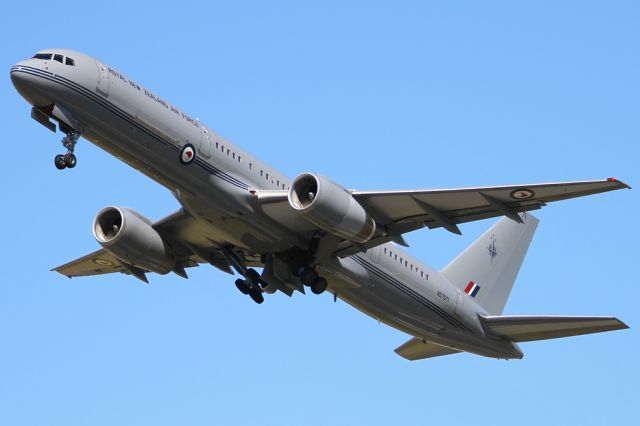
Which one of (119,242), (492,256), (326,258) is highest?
(492,256)

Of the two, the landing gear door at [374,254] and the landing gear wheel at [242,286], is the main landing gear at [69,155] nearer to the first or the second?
the landing gear wheel at [242,286]

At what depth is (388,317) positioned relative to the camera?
126 feet

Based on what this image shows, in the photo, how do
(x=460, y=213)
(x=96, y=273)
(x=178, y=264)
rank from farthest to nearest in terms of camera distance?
1. (x=96, y=273)
2. (x=178, y=264)
3. (x=460, y=213)

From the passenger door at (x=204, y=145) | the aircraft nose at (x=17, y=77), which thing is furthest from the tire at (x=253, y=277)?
the aircraft nose at (x=17, y=77)

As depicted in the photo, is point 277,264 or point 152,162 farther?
point 277,264

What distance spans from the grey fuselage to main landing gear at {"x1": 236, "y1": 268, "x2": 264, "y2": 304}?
3.34ft

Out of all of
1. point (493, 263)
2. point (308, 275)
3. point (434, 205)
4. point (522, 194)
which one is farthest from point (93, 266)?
point (522, 194)

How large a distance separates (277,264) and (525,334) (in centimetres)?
960

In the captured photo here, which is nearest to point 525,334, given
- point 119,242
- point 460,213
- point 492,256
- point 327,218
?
point 492,256

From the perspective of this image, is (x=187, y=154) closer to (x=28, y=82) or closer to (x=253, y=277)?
(x=28, y=82)

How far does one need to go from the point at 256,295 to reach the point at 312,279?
2.43m

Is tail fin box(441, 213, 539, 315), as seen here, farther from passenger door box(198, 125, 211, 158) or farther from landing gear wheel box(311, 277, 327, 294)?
passenger door box(198, 125, 211, 158)

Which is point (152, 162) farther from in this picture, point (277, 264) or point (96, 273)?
point (96, 273)

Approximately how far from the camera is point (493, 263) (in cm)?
4331
